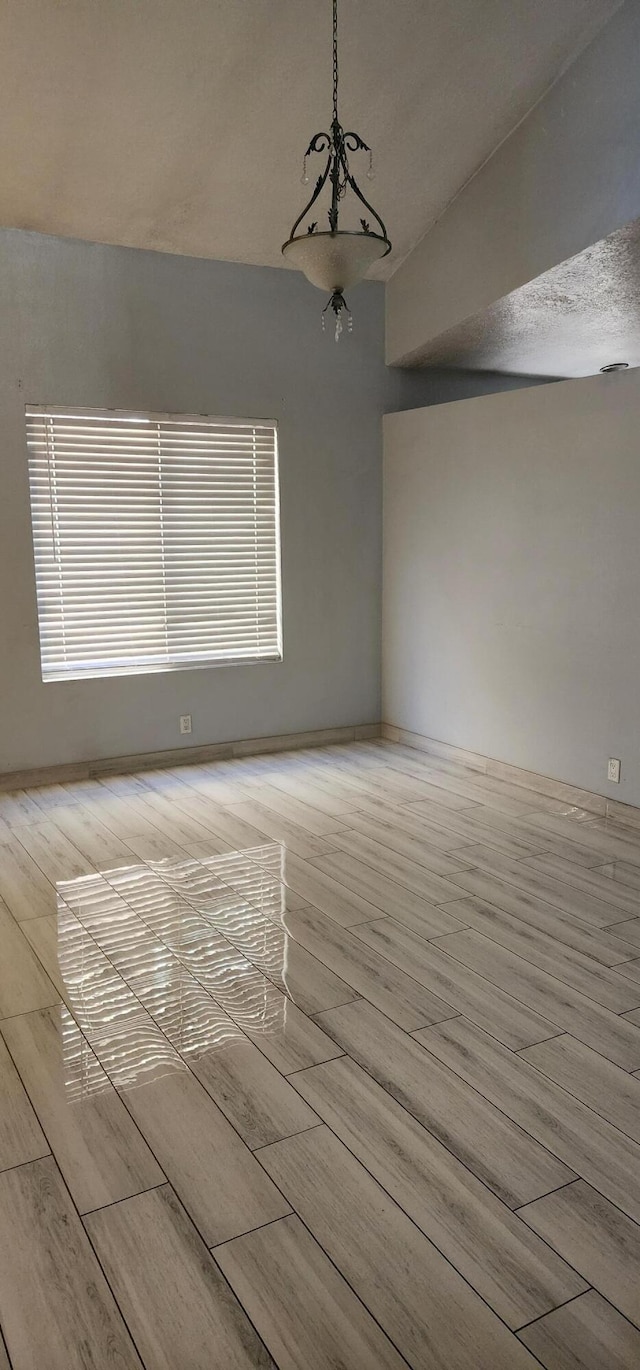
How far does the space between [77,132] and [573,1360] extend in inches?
185

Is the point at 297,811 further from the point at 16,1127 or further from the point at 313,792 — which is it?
the point at 16,1127

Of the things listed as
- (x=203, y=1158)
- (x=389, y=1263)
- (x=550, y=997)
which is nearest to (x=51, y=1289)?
(x=203, y=1158)

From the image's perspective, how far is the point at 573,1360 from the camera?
155 cm

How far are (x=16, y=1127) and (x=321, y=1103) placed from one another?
0.76 m

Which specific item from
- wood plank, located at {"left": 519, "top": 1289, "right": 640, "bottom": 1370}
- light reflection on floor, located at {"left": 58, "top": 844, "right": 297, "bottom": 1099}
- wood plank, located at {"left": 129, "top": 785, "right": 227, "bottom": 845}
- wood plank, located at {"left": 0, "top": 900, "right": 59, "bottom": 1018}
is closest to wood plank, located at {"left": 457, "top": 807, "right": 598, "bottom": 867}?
light reflection on floor, located at {"left": 58, "top": 844, "right": 297, "bottom": 1099}

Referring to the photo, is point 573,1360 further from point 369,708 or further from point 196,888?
point 369,708

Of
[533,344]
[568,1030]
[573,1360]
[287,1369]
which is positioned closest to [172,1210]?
[287,1369]

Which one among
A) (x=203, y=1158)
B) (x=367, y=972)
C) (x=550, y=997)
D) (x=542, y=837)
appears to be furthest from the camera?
(x=542, y=837)

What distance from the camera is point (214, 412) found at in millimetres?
5336

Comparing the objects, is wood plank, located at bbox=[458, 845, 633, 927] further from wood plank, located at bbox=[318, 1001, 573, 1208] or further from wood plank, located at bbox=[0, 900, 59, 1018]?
wood plank, located at bbox=[0, 900, 59, 1018]

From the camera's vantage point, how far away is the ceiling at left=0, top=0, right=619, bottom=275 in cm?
356

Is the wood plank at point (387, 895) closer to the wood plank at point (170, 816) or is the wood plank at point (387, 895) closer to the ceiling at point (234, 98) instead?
the wood plank at point (170, 816)

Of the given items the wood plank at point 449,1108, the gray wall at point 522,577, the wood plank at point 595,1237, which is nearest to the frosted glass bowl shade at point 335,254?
the gray wall at point 522,577

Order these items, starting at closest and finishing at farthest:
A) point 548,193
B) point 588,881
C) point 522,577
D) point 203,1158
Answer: point 203,1158 → point 588,881 → point 548,193 → point 522,577
